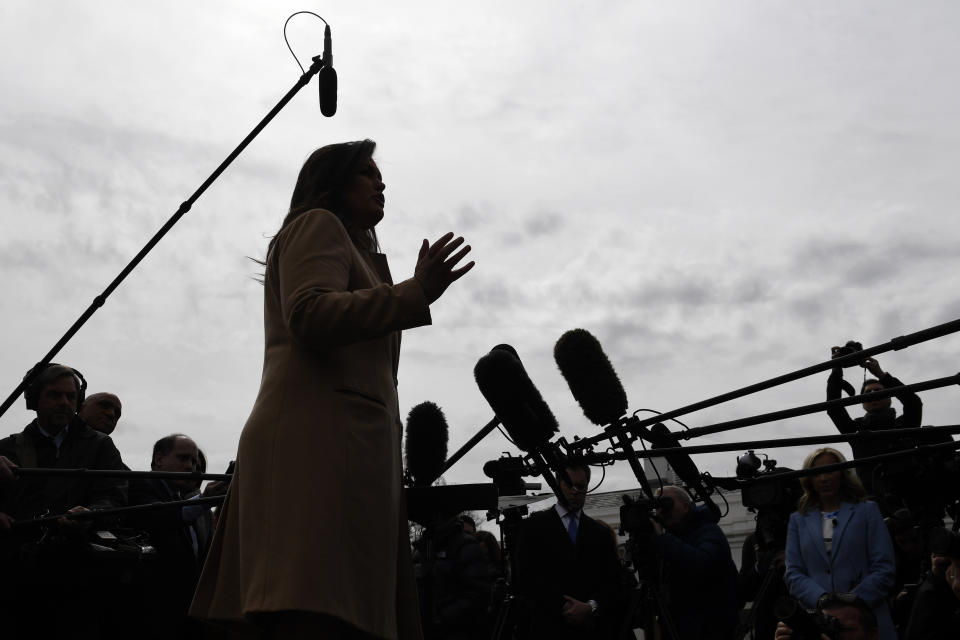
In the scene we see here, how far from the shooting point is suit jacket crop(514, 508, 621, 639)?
6.26m

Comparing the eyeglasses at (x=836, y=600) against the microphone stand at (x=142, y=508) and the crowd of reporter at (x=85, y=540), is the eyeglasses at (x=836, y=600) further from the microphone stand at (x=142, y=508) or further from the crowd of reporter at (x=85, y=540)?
the crowd of reporter at (x=85, y=540)

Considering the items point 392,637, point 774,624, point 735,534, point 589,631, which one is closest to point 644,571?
point 589,631

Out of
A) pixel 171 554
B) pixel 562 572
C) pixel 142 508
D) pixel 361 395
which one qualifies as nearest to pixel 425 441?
pixel 562 572

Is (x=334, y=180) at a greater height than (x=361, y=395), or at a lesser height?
greater

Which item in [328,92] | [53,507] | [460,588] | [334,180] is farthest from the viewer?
[460,588]

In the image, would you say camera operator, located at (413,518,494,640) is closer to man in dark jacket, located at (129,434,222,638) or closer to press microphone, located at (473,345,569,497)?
man in dark jacket, located at (129,434,222,638)

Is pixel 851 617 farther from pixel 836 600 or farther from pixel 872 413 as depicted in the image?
Result: pixel 872 413

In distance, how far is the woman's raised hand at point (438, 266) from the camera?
8.91 ft

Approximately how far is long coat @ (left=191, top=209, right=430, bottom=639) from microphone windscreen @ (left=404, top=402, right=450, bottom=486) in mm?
3532

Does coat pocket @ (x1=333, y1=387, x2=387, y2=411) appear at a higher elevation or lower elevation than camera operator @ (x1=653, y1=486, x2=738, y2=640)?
higher

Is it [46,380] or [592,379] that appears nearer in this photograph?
[592,379]

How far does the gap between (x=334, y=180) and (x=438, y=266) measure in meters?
0.57

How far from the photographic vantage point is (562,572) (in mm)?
6414

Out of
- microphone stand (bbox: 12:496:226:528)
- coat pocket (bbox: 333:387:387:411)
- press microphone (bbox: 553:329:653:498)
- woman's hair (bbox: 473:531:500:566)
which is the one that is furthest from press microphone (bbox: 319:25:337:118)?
woman's hair (bbox: 473:531:500:566)
